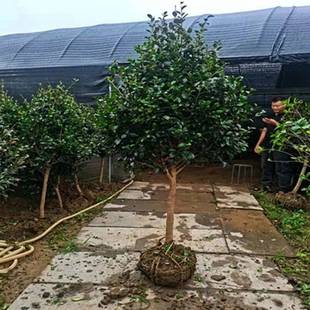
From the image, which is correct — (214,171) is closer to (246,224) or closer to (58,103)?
(246,224)

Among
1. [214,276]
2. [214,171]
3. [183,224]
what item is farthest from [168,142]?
[214,171]

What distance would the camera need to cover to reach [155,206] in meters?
4.47

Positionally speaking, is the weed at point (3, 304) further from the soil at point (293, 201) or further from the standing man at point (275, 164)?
the standing man at point (275, 164)

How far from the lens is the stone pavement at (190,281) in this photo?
2211 millimetres

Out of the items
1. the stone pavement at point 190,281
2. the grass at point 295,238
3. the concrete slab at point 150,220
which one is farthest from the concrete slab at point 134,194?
the grass at point 295,238

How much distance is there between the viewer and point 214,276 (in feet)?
8.35

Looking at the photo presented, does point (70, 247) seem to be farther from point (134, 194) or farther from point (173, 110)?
point (134, 194)

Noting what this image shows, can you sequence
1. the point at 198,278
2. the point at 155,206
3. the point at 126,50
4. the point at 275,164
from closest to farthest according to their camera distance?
the point at 198,278
the point at 155,206
the point at 275,164
the point at 126,50

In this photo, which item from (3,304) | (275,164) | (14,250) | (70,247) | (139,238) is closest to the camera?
(3,304)

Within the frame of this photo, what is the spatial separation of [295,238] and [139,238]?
1500 mm

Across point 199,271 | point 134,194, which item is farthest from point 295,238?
point 134,194

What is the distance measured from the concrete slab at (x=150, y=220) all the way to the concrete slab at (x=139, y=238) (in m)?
0.12

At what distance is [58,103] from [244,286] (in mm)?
2589

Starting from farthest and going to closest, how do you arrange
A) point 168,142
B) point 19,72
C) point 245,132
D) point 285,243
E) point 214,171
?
point 214,171 → point 19,72 → point 285,243 → point 245,132 → point 168,142
